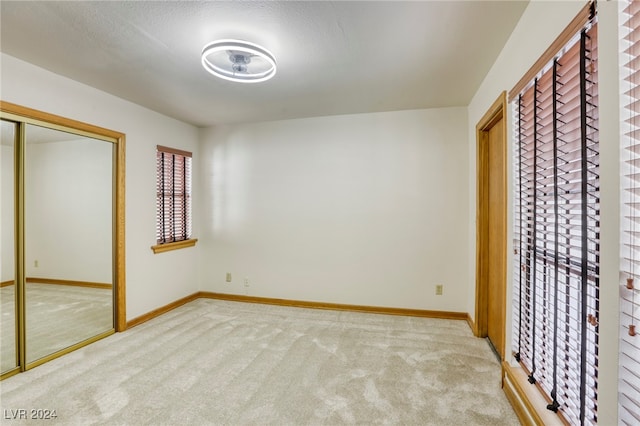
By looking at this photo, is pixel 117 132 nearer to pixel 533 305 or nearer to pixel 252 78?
pixel 252 78

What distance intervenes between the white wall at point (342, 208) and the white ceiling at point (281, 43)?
2.18 feet

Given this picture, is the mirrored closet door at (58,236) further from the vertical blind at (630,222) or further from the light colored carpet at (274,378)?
the vertical blind at (630,222)

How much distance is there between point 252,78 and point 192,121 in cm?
197

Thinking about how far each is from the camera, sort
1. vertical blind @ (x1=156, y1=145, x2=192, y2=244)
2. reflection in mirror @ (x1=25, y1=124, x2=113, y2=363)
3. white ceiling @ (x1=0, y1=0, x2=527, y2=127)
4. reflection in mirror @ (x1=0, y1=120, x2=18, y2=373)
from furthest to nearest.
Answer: vertical blind @ (x1=156, y1=145, x2=192, y2=244) → reflection in mirror @ (x1=25, y1=124, x2=113, y2=363) → reflection in mirror @ (x1=0, y1=120, x2=18, y2=373) → white ceiling @ (x1=0, y1=0, x2=527, y2=127)

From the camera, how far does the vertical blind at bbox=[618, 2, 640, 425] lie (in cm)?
92

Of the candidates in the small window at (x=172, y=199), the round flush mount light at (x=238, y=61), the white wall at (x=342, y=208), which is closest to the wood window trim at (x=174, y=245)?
the small window at (x=172, y=199)

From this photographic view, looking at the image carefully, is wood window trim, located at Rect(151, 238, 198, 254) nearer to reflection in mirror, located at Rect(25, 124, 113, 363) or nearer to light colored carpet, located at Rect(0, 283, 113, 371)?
reflection in mirror, located at Rect(25, 124, 113, 363)

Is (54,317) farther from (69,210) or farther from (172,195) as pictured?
(172,195)

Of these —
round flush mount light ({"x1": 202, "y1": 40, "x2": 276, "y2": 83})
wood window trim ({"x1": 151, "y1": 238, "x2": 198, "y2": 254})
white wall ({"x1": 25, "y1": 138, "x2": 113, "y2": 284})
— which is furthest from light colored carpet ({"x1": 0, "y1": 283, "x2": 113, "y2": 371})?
round flush mount light ({"x1": 202, "y1": 40, "x2": 276, "y2": 83})

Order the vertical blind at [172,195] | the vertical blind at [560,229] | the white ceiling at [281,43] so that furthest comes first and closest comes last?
the vertical blind at [172,195], the white ceiling at [281,43], the vertical blind at [560,229]

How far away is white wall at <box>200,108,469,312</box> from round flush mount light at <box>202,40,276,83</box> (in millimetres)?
1491

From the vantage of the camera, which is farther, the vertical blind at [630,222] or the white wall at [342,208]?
the white wall at [342,208]

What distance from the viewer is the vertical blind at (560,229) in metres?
1.19

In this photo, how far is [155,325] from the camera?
329cm
